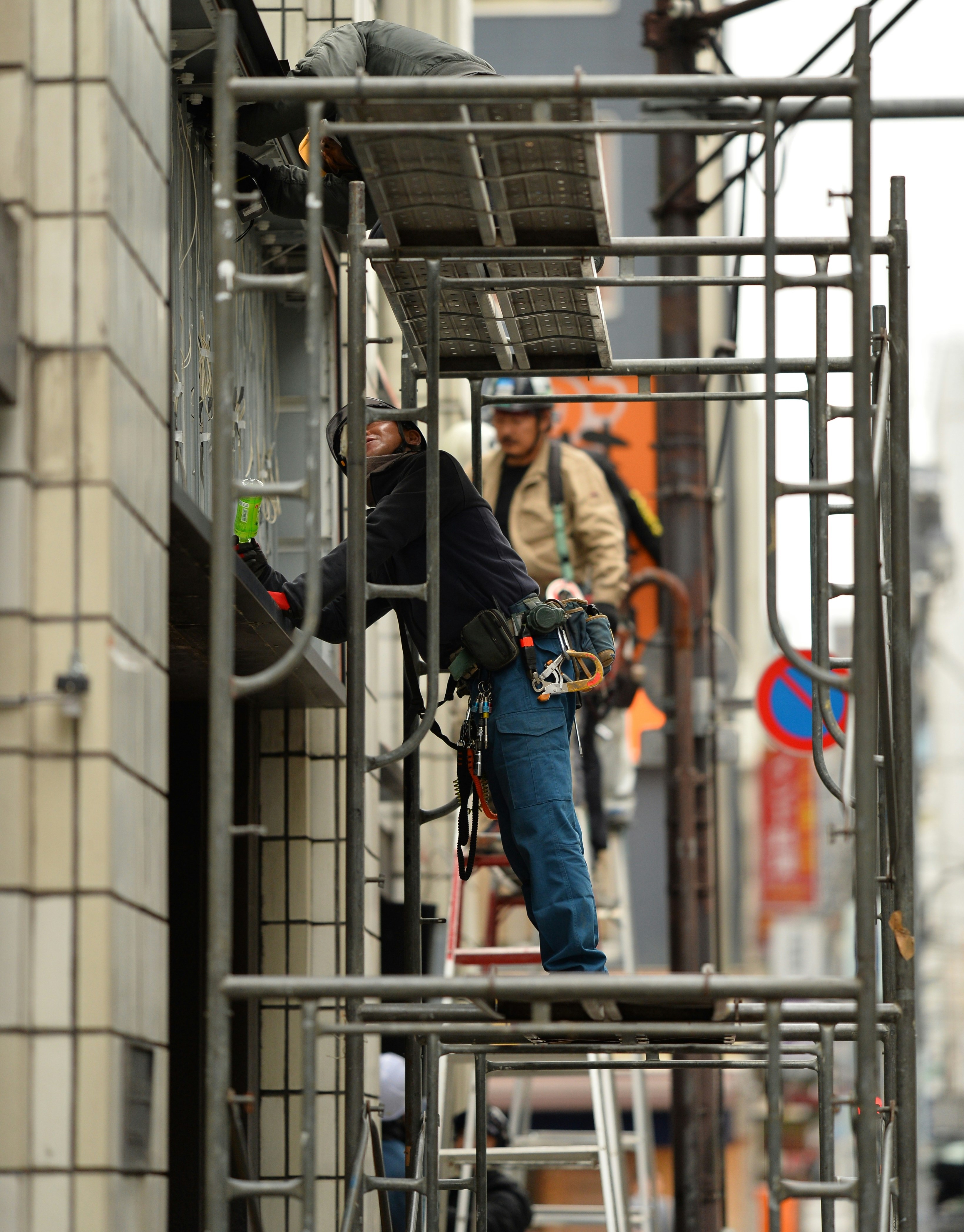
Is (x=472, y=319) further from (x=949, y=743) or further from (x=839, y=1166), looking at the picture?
(x=949, y=743)

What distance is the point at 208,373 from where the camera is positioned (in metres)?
6.79

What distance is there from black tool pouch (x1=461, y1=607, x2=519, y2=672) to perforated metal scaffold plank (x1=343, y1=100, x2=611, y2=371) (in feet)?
3.59

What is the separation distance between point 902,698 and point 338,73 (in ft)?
9.42

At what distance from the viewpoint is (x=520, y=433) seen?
1222cm

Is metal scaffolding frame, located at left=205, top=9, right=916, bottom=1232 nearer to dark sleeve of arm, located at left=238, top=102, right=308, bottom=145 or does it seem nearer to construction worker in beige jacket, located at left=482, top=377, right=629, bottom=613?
dark sleeve of arm, located at left=238, top=102, right=308, bottom=145

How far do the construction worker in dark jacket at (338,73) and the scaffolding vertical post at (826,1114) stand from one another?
3171mm

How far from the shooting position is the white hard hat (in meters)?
10.1

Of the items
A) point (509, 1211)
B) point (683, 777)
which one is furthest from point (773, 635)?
point (683, 777)

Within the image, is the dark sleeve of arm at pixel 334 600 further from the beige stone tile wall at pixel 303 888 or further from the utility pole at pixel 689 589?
the utility pole at pixel 689 589

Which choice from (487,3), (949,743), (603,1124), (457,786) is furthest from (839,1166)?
(457,786)

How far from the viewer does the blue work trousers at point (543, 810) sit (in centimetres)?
572

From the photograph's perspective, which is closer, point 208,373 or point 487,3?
point 208,373

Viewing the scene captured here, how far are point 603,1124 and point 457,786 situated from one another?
198 inches

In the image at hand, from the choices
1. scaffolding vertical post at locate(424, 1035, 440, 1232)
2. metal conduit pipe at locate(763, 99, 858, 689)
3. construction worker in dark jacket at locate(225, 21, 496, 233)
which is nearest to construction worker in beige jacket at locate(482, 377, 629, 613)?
construction worker in dark jacket at locate(225, 21, 496, 233)
